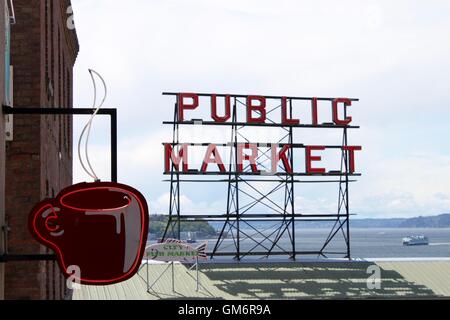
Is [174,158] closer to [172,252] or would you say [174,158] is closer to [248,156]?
[248,156]

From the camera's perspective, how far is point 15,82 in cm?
1739

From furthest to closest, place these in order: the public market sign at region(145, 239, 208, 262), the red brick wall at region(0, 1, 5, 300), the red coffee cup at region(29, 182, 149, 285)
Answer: the public market sign at region(145, 239, 208, 262) < the red brick wall at region(0, 1, 5, 300) < the red coffee cup at region(29, 182, 149, 285)

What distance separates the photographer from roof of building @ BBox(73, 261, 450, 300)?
37.1 meters

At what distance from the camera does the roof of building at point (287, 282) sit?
37094 mm

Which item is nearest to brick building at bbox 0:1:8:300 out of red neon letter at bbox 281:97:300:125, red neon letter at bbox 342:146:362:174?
red neon letter at bbox 281:97:300:125

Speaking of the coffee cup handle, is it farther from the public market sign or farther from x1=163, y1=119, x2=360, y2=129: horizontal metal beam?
x1=163, y1=119, x2=360, y2=129: horizontal metal beam

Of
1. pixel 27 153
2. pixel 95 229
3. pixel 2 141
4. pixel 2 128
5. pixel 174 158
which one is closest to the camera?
pixel 95 229

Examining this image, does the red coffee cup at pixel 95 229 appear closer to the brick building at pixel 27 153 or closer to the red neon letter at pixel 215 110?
the brick building at pixel 27 153

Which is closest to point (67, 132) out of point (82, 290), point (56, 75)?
point (56, 75)

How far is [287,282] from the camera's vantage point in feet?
134

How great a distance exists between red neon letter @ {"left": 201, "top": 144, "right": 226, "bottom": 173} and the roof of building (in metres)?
5.55

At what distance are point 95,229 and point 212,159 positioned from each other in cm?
3920

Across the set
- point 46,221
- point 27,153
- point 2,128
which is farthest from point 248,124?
point 46,221
